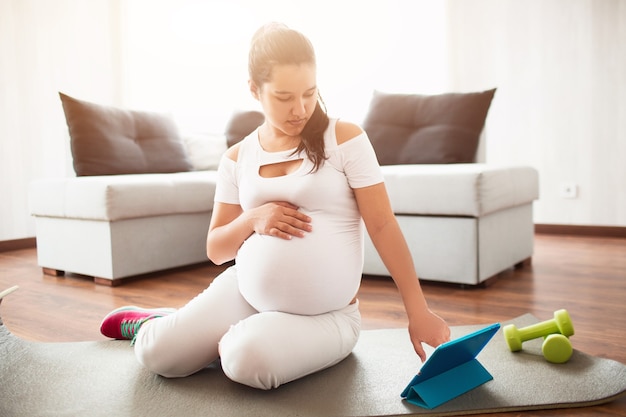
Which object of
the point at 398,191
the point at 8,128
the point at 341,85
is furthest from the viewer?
the point at 341,85

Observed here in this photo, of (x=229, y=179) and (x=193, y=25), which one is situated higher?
(x=193, y=25)

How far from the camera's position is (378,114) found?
302 centimetres

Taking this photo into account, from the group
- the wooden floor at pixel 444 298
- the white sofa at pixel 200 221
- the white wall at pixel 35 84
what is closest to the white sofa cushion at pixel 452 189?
the white sofa at pixel 200 221

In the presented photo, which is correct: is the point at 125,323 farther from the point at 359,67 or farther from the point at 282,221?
the point at 359,67

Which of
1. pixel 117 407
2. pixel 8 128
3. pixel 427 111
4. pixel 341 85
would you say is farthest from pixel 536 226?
pixel 8 128

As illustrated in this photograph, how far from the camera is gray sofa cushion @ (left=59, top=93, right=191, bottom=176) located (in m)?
2.90

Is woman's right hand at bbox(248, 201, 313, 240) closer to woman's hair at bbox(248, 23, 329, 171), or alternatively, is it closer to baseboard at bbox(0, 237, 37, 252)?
woman's hair at bbox(248, 23, 329, 171)

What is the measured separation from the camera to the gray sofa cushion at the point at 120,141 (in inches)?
114

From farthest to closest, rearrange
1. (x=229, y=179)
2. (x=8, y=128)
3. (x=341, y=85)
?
1. (x=341, y=85)
2. (x=8, y=128)
3. (x=229, y=179)

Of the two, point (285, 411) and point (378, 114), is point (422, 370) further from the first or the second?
point (378, 114)

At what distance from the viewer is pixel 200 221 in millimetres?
2881

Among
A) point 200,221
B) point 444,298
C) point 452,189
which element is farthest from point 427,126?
point 200,221

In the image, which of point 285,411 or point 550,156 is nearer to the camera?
point 285,411

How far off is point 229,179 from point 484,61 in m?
3.15
